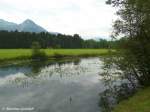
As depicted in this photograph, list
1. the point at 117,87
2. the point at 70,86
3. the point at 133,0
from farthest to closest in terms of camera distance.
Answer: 1. the point at 70,86
2. the point at 117,87
3. the point at 133,0

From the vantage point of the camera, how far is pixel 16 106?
2592 centimetres

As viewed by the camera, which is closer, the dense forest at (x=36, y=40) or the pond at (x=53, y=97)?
the pond at (x=53, y=97)

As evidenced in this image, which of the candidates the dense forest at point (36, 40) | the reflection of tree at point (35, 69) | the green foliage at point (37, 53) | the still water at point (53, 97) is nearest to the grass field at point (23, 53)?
the green foliage at point (37, 53)

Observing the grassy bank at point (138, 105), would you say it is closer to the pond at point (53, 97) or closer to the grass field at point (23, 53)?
the pond at point (53, 97)

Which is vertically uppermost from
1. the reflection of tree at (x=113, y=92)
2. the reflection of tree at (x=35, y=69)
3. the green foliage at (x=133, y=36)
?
the green foliage at (x=133, y=36)

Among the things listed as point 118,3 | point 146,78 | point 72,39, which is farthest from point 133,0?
point 72,39

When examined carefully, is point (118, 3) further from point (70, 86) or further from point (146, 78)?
point (70, 86)

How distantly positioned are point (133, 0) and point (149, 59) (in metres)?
6.21

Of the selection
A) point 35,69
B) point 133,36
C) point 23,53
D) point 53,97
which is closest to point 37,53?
point 23,53

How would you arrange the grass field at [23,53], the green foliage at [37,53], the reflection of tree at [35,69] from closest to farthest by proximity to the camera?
1. the reflection of tree at [35,69]
2. the grass field at [23,53]
3. the green foliage at [37,53]

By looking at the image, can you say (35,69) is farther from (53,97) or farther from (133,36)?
(133,36)

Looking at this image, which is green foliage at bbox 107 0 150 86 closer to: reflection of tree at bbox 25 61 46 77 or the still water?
the still water

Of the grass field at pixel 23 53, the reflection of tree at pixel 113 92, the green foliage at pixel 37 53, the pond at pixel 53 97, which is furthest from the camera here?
the green foliage at pixel 37 53

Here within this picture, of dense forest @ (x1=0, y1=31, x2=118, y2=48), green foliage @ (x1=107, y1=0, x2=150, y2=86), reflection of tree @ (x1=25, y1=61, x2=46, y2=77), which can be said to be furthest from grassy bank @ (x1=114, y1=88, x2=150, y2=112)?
dense forest @ (x1=0, y1=31, x2=118, y2=48)
